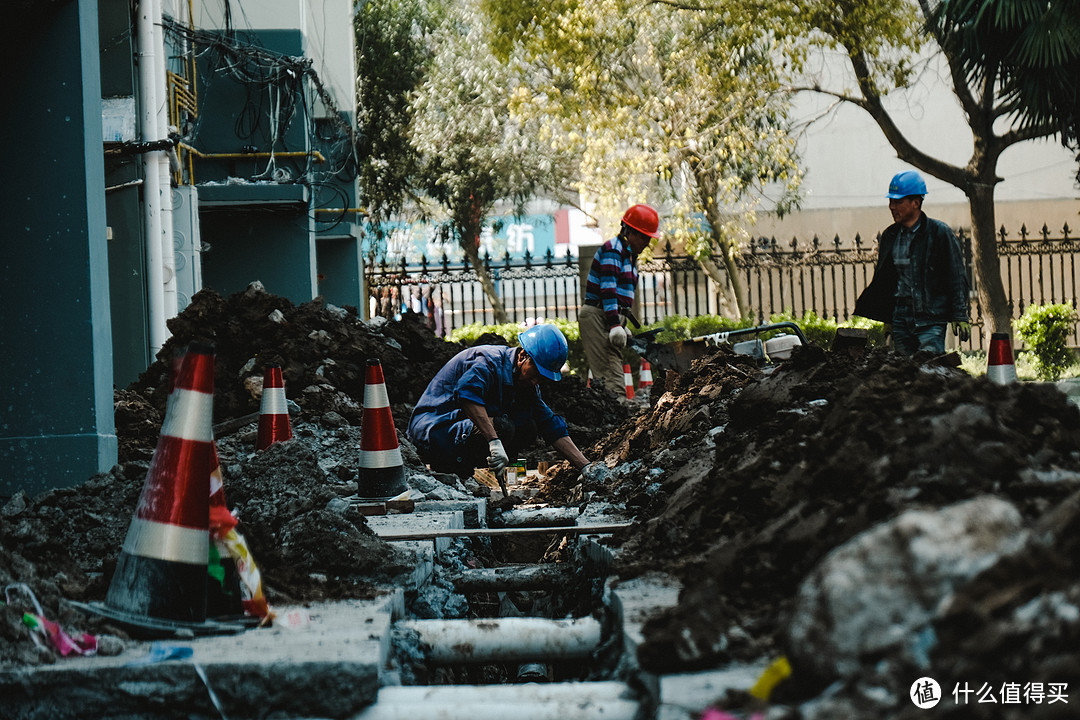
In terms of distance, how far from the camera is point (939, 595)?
2260 millimetres

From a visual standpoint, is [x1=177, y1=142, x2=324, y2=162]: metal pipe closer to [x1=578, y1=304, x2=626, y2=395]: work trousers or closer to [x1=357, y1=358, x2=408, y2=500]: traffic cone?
[x1=578, y1=304, x2=626, y2=395]: work trousers

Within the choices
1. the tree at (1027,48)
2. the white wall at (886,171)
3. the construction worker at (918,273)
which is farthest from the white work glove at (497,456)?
the white wall at (886,171)

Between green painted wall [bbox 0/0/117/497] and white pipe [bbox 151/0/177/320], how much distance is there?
212 inches

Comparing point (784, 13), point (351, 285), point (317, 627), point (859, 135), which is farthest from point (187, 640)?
point (859, 135)

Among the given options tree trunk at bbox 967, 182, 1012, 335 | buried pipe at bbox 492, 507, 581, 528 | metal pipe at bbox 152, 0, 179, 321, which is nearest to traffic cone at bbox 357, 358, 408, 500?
buried pipe at bbox 492, 507, 581, 528

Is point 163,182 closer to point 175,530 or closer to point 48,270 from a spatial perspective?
point 48,270

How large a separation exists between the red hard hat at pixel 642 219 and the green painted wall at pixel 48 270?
5.57 m

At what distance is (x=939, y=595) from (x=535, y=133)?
25.7 meters

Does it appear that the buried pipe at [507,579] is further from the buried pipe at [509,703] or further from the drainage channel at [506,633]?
the buried pipe at [509,703]

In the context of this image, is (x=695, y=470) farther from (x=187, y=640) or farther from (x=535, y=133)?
(x=535, y=133)

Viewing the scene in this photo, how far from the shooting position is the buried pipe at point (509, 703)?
272cm

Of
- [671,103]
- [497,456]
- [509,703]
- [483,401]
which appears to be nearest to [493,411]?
[483,401]

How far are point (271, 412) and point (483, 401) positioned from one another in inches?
55.8

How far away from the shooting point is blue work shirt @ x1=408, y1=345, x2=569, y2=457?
686cm
